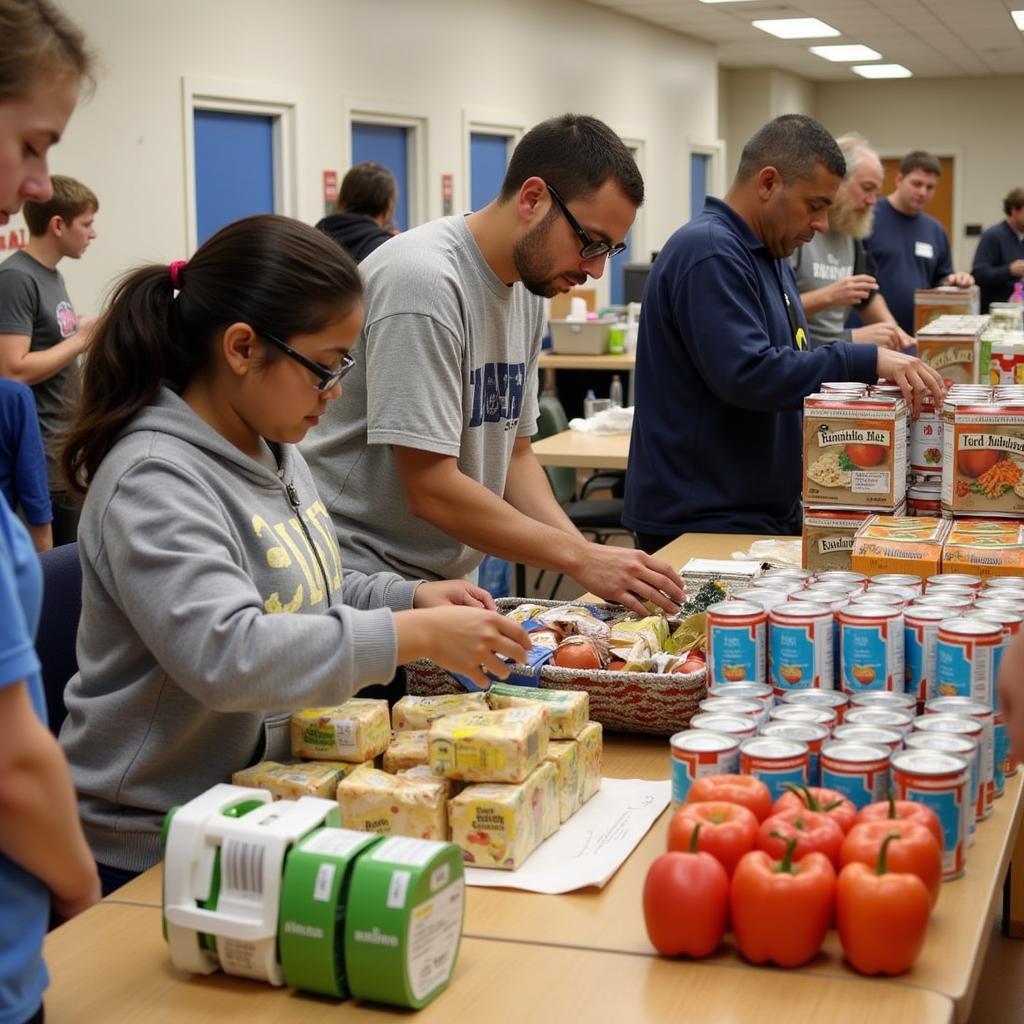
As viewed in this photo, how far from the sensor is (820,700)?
5.54 ft

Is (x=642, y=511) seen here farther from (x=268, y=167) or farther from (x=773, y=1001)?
(x=268, y=167)

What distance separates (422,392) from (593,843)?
868 millimetres

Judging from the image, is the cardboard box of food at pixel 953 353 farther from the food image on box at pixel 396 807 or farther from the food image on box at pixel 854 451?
the food image on box at pixel 396 807

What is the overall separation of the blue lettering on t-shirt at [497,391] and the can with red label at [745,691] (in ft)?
2.72

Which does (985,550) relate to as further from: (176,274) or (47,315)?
(47,315)

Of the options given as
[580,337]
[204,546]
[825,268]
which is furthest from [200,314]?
[580,337]

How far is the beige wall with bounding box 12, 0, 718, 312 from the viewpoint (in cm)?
633

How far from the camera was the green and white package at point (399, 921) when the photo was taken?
1.25 meters

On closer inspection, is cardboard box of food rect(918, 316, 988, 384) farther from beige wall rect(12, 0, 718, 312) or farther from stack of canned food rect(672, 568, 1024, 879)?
beige wall rect(12, 0, 718, 312)

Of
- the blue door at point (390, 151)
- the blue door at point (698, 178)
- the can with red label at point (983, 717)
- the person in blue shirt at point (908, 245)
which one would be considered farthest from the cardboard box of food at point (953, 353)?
the blue door at point (698, 178)

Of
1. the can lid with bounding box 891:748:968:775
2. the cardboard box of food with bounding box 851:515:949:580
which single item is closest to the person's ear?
the can lid with bounding box 891:748:968:775

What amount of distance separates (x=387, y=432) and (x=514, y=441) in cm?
49

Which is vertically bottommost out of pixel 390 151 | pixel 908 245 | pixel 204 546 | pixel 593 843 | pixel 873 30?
pixel 593 843

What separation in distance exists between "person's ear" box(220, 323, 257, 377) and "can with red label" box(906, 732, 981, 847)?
879mm
